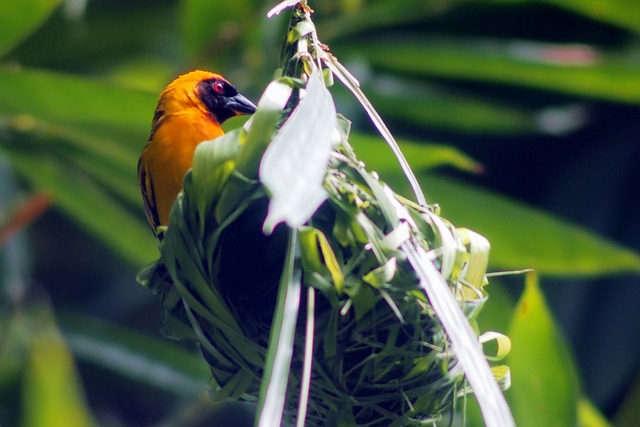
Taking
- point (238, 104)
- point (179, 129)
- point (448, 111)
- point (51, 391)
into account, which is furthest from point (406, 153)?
point (448, 111)

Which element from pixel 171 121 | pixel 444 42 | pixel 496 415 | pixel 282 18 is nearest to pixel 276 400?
pixel 496 415

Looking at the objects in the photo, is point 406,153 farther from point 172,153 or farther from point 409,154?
point 172,153

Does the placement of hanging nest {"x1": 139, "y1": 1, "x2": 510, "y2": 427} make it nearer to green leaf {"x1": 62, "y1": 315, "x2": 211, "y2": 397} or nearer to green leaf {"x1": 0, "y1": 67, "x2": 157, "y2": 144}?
green leaf {"x1": 0, "y1": 67, "x2": 157, "y2": 144}

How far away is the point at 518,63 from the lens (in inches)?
151

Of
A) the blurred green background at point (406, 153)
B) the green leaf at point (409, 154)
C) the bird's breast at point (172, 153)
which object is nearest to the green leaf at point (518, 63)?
the blurred green background at point (406, 153)

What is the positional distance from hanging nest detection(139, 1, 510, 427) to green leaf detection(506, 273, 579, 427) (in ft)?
3.13

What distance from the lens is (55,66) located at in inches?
178

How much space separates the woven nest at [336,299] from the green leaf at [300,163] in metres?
0.22

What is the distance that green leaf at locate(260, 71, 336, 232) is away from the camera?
0.99 m

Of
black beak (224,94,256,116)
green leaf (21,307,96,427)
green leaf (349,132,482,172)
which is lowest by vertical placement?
green leaf (21,307,96,427)

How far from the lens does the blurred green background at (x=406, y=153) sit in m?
2.94

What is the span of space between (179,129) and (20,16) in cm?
61

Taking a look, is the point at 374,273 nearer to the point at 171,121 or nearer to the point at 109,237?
the point at 171,121

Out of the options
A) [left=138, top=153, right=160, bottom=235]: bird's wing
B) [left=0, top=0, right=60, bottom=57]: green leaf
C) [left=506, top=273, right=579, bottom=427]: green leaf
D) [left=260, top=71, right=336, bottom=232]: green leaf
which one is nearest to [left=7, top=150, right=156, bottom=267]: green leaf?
[left=0, top=0, right=60, bottom=57]: green leaf
